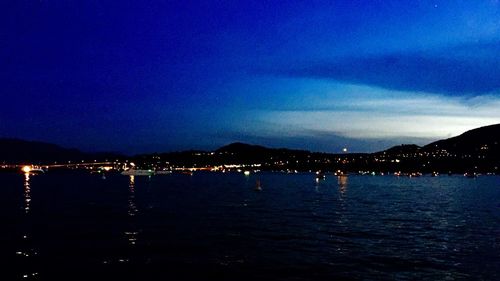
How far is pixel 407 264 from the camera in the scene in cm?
3356

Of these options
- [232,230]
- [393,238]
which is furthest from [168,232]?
[393,238]

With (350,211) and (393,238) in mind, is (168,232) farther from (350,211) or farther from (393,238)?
(350,211)

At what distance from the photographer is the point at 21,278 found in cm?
2927

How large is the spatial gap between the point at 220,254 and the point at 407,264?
11996 mm

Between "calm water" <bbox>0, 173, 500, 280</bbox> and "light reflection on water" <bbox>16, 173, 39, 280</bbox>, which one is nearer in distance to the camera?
"light reflection on water" <bbox>16, 173, 39, 280</bbox>

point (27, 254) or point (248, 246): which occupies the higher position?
point (27, 254)

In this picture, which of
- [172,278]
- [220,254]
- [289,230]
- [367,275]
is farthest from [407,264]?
[289,230]

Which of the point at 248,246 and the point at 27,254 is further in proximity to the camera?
the point at 248,246

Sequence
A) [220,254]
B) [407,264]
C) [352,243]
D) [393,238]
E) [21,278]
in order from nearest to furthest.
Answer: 1. [21,278]
2. [407,264]
3. [220,254]
4. [352,243]
5. [393,238]

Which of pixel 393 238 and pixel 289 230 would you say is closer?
pixel 393 238

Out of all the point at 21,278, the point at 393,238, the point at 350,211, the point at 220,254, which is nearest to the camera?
the point at 21,278

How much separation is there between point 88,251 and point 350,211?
1631 inches

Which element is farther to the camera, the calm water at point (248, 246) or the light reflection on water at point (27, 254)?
the calm water at point (248, 246)

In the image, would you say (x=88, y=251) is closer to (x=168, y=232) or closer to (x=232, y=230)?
(x=168, y=232)
